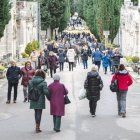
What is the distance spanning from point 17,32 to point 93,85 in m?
31.9

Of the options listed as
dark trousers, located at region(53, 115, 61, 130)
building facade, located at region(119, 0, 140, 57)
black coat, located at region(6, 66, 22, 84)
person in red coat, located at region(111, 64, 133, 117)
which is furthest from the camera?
building facade, located at region(119, 0, 140, 57)

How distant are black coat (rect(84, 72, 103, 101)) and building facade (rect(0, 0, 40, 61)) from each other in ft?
71.3

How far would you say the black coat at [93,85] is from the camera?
1761cm

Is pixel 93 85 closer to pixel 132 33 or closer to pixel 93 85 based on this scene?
pixel 93 85

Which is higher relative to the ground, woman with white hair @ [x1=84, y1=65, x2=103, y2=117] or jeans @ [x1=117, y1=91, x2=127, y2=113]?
woman with white hair @ [x1=84, y1=65, x2=103, y2=117]

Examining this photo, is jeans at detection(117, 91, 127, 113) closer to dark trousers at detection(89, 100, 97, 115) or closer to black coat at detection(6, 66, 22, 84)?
dark trousers at detection(89, 100, 97, 115)

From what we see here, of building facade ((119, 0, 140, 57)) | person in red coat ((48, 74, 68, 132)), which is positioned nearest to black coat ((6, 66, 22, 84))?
person in red coat ((48, 74, 68, 132))

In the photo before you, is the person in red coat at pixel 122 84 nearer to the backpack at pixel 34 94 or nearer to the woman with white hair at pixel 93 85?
the woman with white hair at pixel 93 85

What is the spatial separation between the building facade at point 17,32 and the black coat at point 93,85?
21737mm

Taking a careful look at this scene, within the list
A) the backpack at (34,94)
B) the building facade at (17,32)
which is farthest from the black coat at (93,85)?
the building facade at (17,32)

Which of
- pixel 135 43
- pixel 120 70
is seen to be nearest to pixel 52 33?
pixel 135 43

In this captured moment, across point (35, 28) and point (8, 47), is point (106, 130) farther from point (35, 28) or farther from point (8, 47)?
point (35, 28)

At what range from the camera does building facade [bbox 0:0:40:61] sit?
42812 mm

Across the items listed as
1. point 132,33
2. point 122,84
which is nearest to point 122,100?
point 122,84
